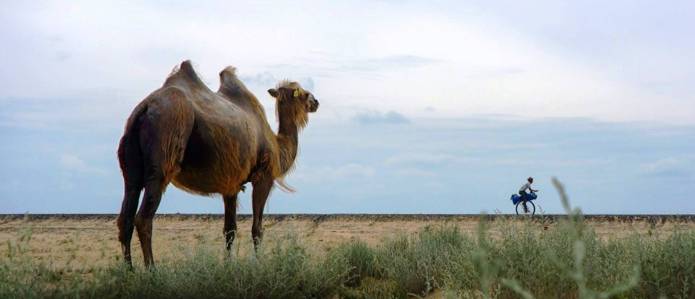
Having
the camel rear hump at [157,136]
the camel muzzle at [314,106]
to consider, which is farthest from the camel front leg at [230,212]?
the camel muzzle at [314,106]

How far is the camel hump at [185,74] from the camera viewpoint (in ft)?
33.4

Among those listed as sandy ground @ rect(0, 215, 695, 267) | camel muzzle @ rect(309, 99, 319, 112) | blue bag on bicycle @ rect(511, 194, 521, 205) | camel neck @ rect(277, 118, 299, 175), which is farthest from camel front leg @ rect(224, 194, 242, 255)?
blue bag on bicycle @ rect(511, 194, 521, 205)

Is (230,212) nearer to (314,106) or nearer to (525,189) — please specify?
(314,106)

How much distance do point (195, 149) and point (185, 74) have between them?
1.40 m

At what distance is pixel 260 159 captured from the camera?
35.2 ft

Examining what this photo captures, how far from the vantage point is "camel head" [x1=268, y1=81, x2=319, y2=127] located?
39.8 feet

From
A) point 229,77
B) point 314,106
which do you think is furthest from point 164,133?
point 314,106

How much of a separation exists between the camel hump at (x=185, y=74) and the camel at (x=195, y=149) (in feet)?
0.04

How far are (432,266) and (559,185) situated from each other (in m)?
8.08

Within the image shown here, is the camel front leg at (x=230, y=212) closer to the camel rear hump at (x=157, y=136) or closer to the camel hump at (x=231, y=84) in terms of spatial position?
the camel hump at (x=231, y=84)

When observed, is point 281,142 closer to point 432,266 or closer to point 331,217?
point 432,266

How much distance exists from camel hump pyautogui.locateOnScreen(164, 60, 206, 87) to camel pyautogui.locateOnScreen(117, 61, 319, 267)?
0.04 ft

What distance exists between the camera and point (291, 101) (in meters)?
12.2

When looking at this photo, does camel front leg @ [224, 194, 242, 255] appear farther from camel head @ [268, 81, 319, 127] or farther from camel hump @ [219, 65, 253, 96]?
camel head @ [268, 81, 319, 127]
